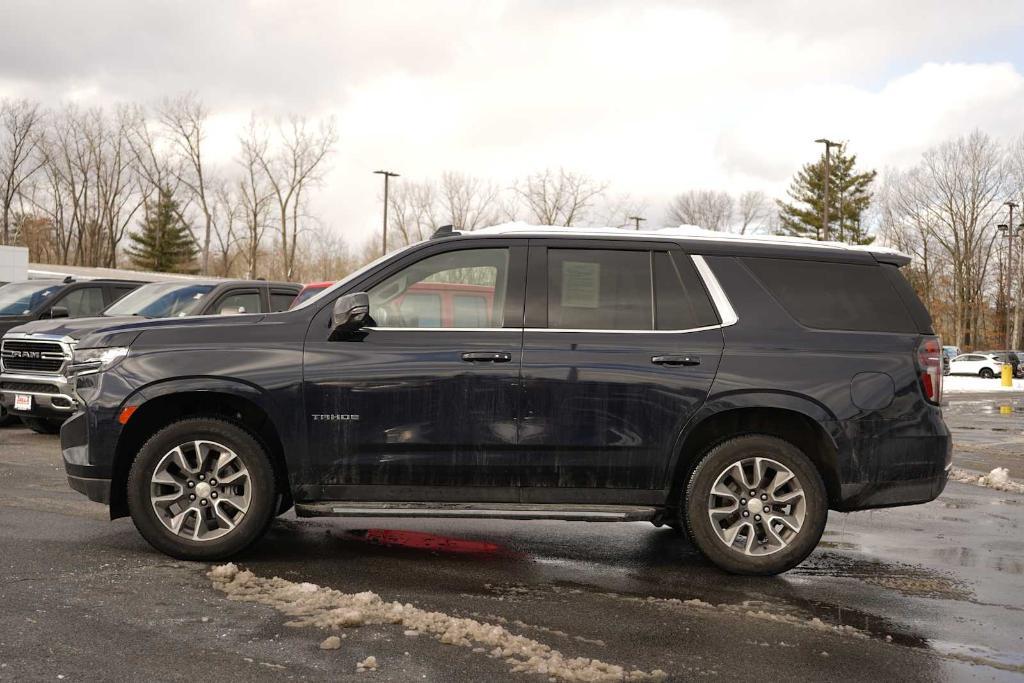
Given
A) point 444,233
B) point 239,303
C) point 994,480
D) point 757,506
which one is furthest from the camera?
point 239,303

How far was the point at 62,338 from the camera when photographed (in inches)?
422

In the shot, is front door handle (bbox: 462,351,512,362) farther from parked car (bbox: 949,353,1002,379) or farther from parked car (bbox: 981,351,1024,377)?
parked car (bbox: 949,353,1002,379)

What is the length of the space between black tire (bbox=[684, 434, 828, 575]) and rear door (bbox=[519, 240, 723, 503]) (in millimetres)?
229

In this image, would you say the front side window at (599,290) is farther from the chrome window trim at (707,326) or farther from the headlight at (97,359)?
the headlight at (97,359)

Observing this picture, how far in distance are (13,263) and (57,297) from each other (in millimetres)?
25411

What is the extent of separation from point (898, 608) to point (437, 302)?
2956 mm

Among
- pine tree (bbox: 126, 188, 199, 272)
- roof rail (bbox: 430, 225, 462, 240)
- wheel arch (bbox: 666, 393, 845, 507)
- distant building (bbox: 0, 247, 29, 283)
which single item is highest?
pine tree (bbox: 126, 188, 199, 272)

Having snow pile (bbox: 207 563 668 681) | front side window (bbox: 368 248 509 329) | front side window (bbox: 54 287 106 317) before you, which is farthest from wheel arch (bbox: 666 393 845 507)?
front side window (bbox: 54 287 106 317)

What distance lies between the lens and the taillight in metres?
5.80

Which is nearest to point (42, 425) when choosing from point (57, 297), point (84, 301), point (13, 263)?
point (57, 297)

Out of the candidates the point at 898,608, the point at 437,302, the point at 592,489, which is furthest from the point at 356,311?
the point at 898,608

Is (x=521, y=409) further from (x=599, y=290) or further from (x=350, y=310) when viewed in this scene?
(x=350, y=310)

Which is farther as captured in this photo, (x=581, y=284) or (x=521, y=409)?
(x=581, y=284)

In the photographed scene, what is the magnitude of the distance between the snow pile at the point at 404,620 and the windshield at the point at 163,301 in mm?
7050
